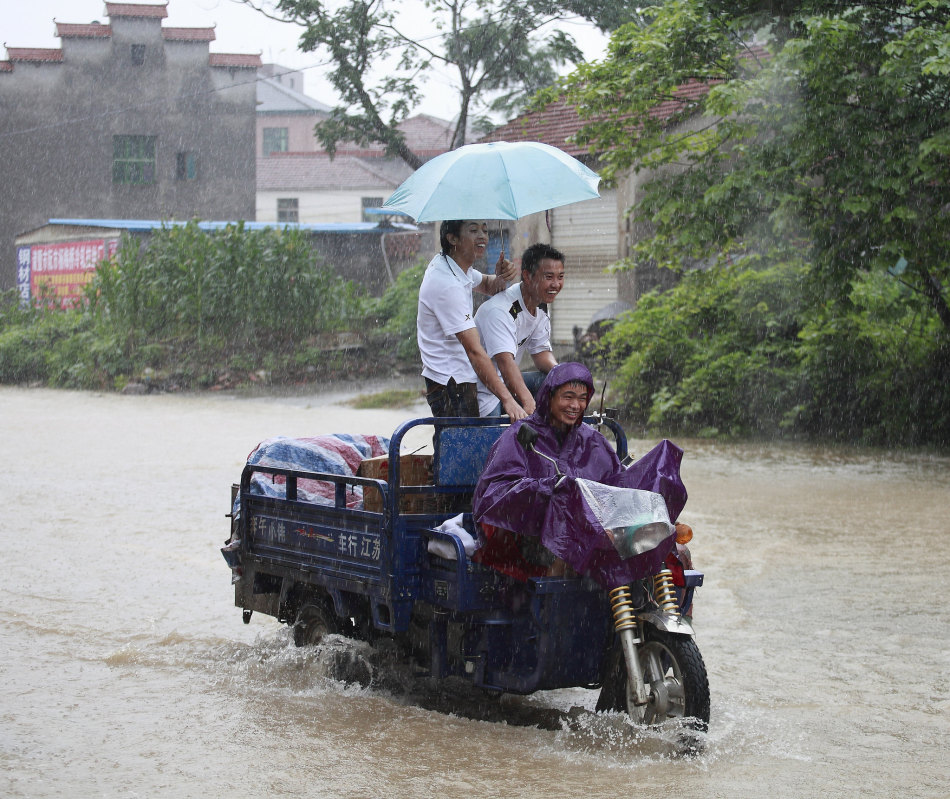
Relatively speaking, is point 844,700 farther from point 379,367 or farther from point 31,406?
point 379,367

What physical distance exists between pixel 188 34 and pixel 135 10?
166 cm

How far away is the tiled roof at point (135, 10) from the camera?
37562 millimetres

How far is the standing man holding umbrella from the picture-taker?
5762mm

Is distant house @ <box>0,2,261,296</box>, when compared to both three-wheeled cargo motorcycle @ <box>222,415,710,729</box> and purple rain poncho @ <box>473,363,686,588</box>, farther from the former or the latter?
purple rain poncho @ <box>473,363,686,588</box>

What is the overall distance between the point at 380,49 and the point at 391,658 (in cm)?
2350

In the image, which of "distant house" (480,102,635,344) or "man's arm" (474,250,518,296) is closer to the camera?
"man's arm" (474,250,518,296)

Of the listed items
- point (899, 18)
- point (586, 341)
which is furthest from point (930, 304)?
point (586, 341)

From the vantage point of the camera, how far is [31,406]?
875 inches

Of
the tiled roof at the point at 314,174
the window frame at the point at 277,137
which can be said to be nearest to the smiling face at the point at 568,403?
the tiled roof at the point at 314,174

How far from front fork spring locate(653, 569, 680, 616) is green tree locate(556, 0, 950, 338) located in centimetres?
794

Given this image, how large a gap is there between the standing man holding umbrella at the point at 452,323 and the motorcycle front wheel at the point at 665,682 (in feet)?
4.50

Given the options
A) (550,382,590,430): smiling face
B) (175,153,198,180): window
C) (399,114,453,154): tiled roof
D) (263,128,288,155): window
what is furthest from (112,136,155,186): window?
(550,382,590,430): smiling face

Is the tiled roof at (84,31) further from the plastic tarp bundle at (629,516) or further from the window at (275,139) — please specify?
the plastic tarp bundle at (629,516)

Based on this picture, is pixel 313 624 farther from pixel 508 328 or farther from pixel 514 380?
pixel 508 328
